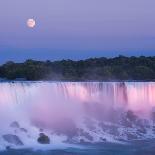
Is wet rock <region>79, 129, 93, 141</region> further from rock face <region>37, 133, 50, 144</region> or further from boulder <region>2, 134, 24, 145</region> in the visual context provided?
boulder <region>2, 134, 24, 145</region>

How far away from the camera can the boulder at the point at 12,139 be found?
28.7 metres

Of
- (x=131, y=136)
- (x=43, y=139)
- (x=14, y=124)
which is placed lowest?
(x=131, y=136)

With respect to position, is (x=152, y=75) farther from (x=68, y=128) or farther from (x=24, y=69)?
(x=68, y=128)

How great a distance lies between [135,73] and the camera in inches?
2083

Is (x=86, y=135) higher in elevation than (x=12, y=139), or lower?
lower

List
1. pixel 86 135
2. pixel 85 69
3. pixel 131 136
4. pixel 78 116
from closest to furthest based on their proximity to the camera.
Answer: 1. pixel 86 135
2. pixel 131 136
3. pixel 78 116
4. pixel 85 69

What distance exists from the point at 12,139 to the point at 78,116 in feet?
25.8

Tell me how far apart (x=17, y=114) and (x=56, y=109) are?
3.49m

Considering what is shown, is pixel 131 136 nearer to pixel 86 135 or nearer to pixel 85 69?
pixel 86 135

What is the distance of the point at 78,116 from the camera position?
1431 inches

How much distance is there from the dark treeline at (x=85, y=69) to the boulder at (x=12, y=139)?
17.6 m

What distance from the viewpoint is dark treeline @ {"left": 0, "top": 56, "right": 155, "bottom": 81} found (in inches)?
1907

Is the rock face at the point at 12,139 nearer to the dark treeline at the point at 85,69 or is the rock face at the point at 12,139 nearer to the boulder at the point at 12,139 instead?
the boulder at the point at 12,139

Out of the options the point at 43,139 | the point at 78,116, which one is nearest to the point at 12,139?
the point at 43,139
